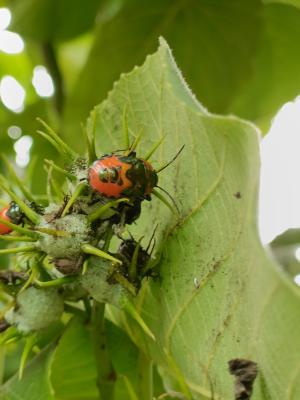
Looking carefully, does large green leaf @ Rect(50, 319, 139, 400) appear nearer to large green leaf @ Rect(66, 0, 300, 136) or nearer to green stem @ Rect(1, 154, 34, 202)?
green stem @ Rect(1, 154, 34, 202)

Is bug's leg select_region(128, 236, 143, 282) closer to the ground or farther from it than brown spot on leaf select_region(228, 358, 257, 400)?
farther from it

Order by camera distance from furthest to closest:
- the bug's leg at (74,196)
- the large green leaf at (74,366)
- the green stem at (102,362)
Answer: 1. the large green leaf at (74,366)
2. the green stem at (102,362)
3. the bug's leg at (74,196)

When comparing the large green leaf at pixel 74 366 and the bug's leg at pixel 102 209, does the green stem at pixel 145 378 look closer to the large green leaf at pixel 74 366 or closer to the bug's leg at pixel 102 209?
the large green leaf at pixel 74 366

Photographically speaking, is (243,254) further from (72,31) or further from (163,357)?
(72,31)

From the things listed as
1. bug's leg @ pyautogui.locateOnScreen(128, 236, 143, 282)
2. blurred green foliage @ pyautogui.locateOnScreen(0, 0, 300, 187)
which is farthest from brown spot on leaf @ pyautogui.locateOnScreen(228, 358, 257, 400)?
blurred green foliage @ pyautogui.locateOnScreen(0, 0, 300, 187)

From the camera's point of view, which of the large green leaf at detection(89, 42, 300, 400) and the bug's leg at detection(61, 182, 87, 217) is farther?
the bug's leg at detection(61, 182, 87, 217)

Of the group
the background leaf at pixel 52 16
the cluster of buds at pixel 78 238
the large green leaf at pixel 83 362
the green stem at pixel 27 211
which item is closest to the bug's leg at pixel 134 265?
the cluster of buds at pixel 78 238

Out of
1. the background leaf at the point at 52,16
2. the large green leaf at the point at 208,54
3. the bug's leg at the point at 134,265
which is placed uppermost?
the background leaf at the point at 52,16

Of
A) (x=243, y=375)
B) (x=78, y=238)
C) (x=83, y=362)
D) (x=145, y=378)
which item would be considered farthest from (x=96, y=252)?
(x=83, y=362)

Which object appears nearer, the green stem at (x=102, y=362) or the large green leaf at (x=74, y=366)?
the green stem at (x=102, y=362)
